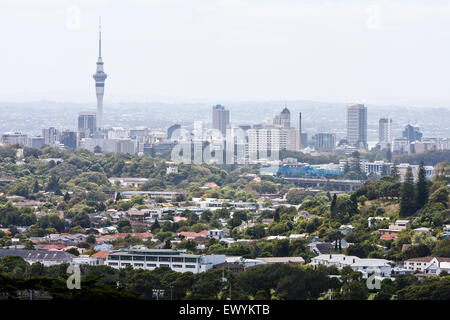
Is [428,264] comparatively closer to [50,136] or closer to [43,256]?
[43,256]

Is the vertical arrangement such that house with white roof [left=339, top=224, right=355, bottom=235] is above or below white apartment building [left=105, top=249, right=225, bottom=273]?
above

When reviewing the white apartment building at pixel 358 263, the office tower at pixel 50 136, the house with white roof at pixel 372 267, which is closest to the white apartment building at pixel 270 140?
the office tower at pixel 50 136

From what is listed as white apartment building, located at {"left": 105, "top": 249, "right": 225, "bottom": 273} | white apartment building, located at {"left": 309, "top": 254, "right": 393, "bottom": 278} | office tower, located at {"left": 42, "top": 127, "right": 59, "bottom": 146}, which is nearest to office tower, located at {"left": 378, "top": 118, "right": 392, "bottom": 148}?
office tower, located at {"left": 42, "top": 127, "right": 59, "bottom": 146}

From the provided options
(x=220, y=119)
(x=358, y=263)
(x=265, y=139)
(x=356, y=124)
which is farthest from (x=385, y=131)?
(x=358, y=263)

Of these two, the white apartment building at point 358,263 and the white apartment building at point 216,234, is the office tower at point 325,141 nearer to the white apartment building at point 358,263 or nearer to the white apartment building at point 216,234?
the white apartment building at point 216,234

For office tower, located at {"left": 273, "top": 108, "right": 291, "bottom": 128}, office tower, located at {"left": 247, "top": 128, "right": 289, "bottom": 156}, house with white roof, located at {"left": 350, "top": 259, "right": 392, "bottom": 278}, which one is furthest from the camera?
office tower, located at {"left": 273, "top": 108, "right": 291, "bottom": 128}

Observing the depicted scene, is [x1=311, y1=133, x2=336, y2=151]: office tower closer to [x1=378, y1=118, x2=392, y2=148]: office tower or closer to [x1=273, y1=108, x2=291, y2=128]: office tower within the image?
[x1=273, y1=108, x2=291, y2=128]: office tower

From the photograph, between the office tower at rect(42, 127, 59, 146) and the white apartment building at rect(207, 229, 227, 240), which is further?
the office tower at rect(42, 127, 59, 146)
